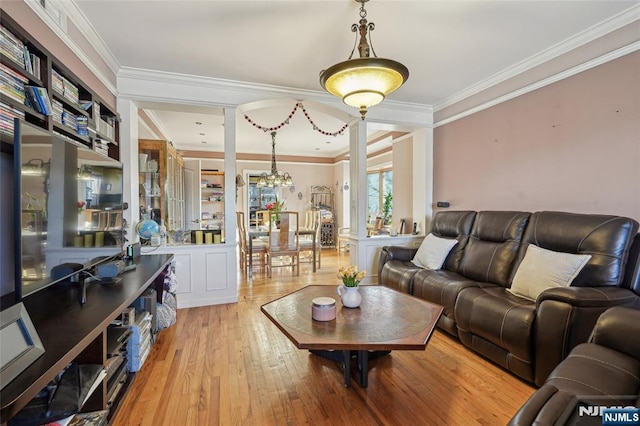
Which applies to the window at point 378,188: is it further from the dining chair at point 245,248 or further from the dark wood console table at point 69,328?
the dark wood console table at point 69,328

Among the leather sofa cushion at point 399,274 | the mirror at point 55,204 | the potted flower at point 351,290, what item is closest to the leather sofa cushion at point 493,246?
the leather sofa cushion at point 399,274

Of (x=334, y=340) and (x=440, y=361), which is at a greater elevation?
(x=334, y=340)

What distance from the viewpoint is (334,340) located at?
1673mm

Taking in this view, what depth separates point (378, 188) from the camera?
743 cm

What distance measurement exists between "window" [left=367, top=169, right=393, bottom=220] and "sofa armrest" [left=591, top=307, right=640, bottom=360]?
5648 mm

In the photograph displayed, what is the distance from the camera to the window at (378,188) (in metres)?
7.16

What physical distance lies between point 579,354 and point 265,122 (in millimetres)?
5049

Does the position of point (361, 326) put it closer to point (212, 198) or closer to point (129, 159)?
point (129, 159)

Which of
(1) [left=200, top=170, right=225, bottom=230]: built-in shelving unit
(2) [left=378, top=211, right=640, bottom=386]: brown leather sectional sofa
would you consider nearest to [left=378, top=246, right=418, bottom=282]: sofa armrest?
(2) [left=378, top=211, right=640, bottom=386]: brown leather sectional sofa

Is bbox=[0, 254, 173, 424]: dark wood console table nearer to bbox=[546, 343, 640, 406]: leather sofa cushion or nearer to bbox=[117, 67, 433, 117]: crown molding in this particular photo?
bbox=[546, 343, 640, 406]: leather sofa cushion

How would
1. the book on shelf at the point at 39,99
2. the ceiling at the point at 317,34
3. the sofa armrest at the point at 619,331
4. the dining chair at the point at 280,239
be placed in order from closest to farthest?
the sofa armrest at the point at 619,331 < the book on shelf at the point at 39,99 < the ceiling at the point at 317,34 < the dining chair at the point at 280,239

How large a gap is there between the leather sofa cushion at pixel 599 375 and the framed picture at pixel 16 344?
6.62 ft

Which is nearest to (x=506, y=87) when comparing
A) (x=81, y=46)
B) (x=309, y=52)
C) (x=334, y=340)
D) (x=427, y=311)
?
(x=309, y=52)

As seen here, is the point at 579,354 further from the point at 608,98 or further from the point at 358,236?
the point at 358,236
